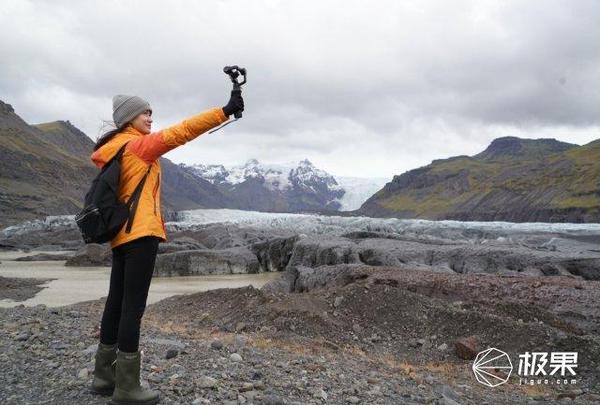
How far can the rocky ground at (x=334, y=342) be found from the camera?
646 centimetres

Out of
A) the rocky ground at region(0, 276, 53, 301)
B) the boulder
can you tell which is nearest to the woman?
the boulder

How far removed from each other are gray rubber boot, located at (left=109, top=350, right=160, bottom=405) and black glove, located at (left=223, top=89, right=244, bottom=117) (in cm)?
255

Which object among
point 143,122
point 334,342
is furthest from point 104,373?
point 334,342

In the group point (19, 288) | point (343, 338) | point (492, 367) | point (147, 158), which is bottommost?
point (19, 288)

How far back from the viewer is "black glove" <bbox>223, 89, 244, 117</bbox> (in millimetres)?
5031

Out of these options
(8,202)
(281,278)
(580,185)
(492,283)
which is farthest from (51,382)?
(580,185)

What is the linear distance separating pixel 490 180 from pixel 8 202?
14046cm

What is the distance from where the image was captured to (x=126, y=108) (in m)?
5.62

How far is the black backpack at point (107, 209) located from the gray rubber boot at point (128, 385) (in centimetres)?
120

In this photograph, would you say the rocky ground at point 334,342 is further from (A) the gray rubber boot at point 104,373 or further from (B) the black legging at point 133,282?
(B) the black legging at point 133,282

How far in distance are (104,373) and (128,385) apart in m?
0.61

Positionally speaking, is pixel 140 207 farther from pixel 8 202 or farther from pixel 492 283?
pixel 8 202

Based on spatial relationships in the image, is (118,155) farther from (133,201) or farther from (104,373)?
(104,373)

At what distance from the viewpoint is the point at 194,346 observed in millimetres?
8672
